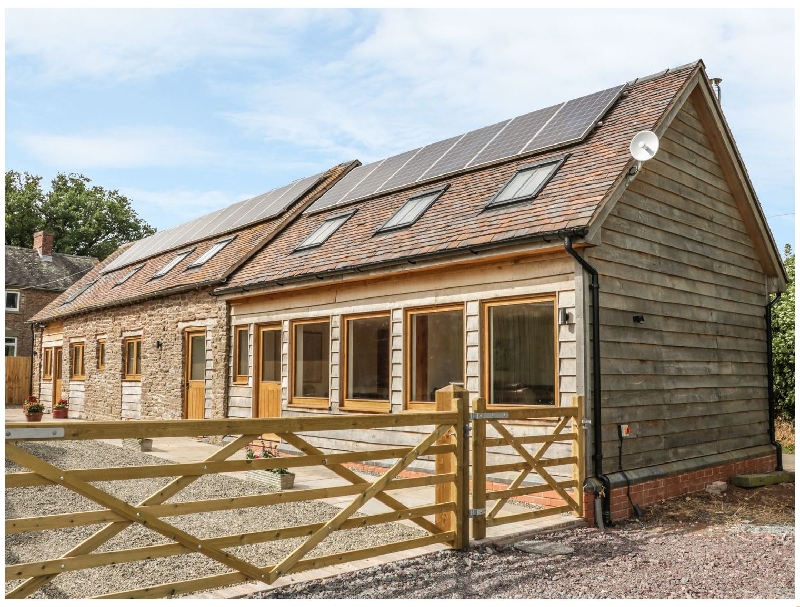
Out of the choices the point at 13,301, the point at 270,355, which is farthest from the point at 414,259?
the point at 13,301

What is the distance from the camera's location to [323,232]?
14.6 m

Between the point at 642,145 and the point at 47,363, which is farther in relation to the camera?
the point at 47,363

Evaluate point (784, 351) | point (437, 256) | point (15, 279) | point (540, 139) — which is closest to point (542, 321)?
point (437, 256)

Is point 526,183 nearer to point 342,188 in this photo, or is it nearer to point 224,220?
point 342,188

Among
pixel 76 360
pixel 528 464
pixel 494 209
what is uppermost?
pixel 494 209

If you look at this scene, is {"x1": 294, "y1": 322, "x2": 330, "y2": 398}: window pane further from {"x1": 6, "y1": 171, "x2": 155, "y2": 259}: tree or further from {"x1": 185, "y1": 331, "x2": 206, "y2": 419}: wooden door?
{"x1": 6, "y1": 171, "x2": 155, "y2": 259}: tree

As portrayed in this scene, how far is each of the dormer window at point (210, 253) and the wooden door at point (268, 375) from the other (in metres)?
4.44

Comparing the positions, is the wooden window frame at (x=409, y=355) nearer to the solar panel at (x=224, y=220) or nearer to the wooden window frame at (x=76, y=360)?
the solar panel at (x=224, y=220)

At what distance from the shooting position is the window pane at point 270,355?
14.0m

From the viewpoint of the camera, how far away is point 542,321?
927cm

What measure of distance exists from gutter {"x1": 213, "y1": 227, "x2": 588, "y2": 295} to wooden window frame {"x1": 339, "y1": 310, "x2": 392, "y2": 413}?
0.76m

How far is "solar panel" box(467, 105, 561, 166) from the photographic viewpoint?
12.4 meters

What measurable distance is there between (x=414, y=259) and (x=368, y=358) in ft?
6.76

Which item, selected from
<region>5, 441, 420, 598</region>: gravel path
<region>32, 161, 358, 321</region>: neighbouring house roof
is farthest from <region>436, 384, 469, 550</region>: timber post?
<region>32, 161, 358, 321</region>: neighbouring house roof
